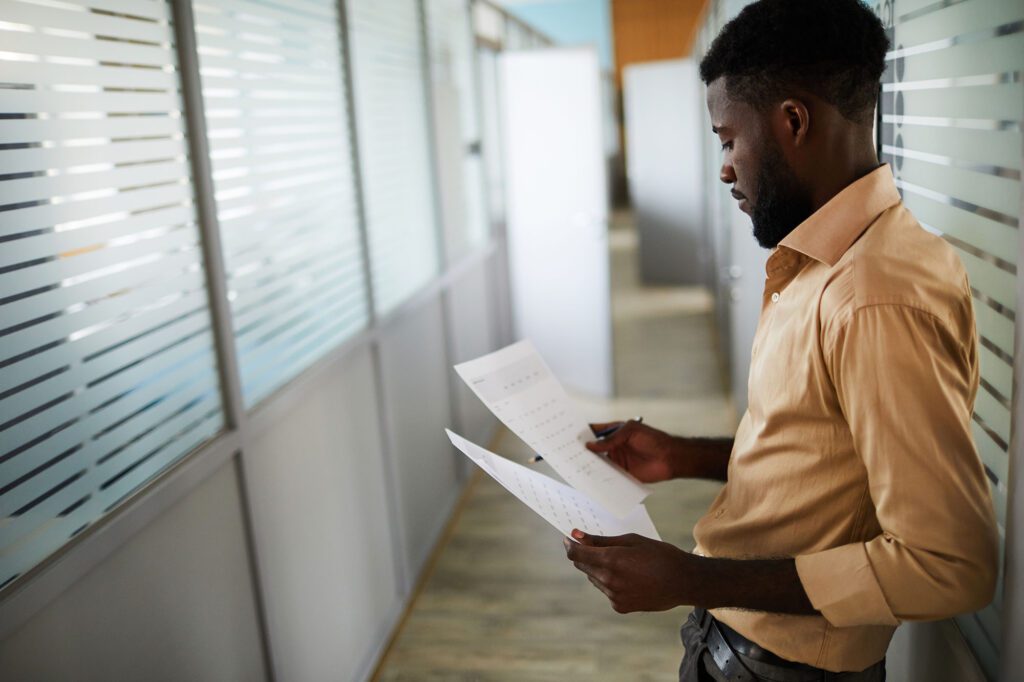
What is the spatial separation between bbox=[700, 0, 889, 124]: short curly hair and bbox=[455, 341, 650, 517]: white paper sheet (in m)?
0.52

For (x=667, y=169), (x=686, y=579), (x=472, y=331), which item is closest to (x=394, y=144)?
(x=472, y=331)

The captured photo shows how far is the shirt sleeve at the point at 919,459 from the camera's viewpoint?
77 cm

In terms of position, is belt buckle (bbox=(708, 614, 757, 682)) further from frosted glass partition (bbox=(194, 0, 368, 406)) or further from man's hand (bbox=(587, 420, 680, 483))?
frosted glass partition (bbox=(194, 0, 368, 406))

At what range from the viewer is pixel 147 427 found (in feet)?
4.95

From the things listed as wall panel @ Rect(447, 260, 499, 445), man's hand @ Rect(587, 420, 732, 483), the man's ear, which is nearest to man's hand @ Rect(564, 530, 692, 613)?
man's hand @ Rect(587, 420, 732, 483)

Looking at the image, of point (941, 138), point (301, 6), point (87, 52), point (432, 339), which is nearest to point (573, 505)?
point (941, 138)

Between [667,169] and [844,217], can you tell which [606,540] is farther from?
[667,169]

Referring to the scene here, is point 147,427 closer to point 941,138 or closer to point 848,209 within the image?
point 848,209

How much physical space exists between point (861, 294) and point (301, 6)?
74.9 inches

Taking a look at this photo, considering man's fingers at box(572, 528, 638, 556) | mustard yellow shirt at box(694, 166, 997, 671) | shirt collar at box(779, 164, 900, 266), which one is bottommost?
man's fingers at box(572, 528, 638, 556)

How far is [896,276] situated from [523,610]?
224cm

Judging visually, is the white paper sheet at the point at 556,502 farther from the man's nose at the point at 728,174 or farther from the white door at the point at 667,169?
the white door at the point at 667,169

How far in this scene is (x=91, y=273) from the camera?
4.54 feet

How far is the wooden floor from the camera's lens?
98.5 inches
